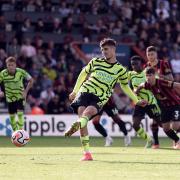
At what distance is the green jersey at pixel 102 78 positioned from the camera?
13992 mm

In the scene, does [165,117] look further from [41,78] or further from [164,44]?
[164,44]

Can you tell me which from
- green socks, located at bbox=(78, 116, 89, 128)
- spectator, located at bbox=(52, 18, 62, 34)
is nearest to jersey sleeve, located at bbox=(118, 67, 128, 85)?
green socks, located at bbox=(78, 116, 89, 128)

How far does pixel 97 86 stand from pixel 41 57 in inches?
562

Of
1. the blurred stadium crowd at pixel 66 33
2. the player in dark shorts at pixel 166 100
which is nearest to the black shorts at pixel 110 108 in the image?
the player in dark shorts at pixel 166 100

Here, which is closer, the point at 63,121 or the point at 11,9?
the point at 63,121

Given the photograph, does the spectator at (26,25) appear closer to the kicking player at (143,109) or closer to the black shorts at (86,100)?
the kicking player at (143,109)

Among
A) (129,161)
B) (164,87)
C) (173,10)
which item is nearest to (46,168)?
(129,161)

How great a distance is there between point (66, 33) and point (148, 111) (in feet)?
39.9

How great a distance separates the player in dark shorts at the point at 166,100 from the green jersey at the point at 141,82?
3.01 feet

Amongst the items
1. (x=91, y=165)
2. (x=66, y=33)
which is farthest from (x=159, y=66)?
(x=66, y=33)

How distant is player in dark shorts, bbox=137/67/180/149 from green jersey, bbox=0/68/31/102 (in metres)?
3.99

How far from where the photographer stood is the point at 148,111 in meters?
18.7

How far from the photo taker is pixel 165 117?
17.7 m

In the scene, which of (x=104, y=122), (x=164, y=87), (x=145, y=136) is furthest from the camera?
(x=104, y=122)
